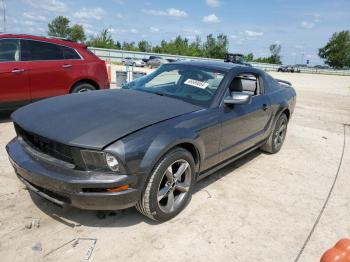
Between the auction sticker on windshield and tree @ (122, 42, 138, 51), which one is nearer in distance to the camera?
the auction sticker on windshield

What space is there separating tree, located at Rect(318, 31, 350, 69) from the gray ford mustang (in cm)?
9090

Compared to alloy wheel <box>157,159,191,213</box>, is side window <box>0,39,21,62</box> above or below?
above

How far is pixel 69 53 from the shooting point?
258 inches

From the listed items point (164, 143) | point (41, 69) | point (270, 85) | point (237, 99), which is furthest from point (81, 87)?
point (164, 143)

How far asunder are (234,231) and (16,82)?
4754mm

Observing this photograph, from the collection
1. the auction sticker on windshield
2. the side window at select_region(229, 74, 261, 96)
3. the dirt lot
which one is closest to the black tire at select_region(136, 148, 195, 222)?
the dirt lot

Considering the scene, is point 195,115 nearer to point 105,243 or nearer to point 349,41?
point 105,243

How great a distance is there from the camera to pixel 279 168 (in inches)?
195

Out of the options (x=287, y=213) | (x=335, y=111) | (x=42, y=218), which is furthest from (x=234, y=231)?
(x=335, y=111)

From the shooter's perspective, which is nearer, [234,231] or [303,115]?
[234,231]

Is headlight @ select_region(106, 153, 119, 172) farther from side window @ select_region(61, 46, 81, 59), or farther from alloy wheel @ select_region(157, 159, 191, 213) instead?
side window @ select_region(61, 46, 81, 59)

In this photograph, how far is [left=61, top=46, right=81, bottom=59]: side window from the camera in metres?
6.50

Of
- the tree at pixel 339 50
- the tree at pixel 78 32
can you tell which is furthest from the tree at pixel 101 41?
the tree at pixel 339 50

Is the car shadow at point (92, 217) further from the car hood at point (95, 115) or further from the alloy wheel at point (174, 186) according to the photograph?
the car hood at point (95, 115)
